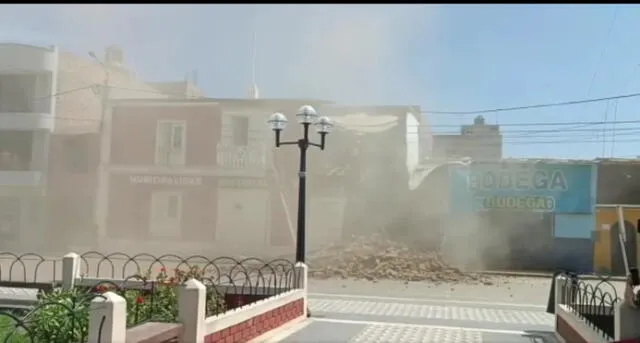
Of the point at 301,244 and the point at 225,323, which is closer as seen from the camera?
the point at 225,323

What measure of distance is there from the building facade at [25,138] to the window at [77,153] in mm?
997

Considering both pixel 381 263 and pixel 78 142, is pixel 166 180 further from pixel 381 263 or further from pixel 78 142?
pixel 381 263

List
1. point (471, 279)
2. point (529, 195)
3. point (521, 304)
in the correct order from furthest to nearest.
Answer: point (529, 195) → point (471, 279) → point (521, 304)

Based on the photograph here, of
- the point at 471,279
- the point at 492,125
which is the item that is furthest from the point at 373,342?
the point at 492,125

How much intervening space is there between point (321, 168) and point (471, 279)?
5.58 meters

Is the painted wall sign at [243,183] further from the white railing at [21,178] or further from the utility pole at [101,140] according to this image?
the white railing at [21,178]

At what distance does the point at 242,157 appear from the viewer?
18500mm

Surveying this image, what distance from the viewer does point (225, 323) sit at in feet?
15.1

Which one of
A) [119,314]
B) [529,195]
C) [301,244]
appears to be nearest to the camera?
[119,314]

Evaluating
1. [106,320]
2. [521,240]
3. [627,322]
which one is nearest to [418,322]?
[627,322]

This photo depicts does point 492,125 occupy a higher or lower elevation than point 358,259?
higher

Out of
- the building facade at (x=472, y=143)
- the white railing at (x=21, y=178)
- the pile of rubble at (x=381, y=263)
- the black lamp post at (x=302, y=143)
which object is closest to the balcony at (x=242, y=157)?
the pile of rubble at (x=381, y=263)

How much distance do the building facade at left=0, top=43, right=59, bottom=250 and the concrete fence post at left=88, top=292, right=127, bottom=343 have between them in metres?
13.1

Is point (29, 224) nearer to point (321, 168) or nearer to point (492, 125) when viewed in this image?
point (321, 168)
